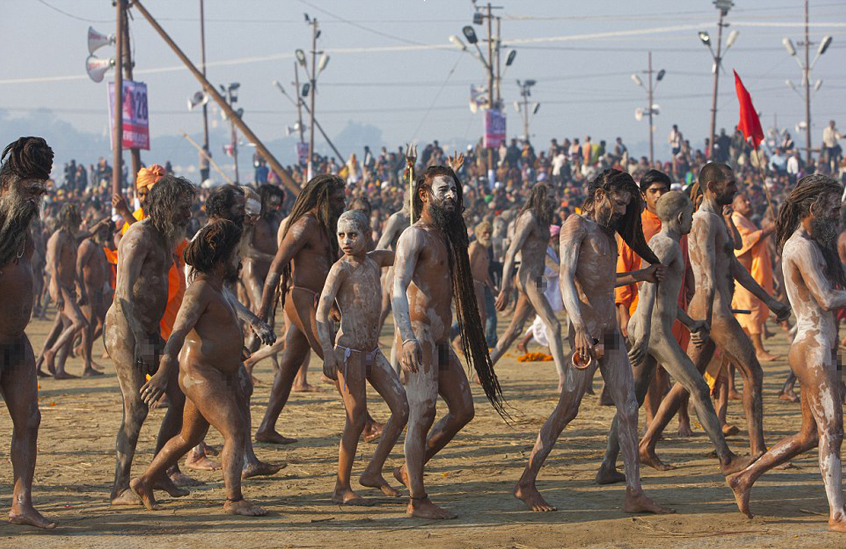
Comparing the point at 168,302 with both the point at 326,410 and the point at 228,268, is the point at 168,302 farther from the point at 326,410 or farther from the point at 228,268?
the point at 326,410

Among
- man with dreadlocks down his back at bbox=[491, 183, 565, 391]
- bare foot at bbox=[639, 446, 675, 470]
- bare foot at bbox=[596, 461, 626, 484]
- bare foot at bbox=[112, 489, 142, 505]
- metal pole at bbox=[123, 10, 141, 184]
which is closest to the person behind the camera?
bare foot at bbox=[112, 489, 142, 505]

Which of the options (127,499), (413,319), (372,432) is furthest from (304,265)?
(127,499)

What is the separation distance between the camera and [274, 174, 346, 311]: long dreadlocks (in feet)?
30.8

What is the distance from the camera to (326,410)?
1189 centimetres

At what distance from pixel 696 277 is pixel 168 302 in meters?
3.81

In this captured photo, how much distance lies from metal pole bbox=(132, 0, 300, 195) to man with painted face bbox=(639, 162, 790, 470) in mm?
7366

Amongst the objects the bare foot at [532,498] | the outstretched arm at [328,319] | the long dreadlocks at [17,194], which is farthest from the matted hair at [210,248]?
the bare foot at [532,498]

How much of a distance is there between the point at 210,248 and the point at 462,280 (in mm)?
1533

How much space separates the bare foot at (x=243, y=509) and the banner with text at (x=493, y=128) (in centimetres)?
3974

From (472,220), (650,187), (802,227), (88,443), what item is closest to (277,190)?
(88,443)

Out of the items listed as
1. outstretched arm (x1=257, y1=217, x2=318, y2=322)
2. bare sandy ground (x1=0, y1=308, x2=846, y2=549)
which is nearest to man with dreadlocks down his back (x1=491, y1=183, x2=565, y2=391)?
bare sandy ground (x1=0, y1=308, x2=846, y2=549)

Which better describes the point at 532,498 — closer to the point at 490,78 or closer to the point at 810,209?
Answer: the point at 810,209

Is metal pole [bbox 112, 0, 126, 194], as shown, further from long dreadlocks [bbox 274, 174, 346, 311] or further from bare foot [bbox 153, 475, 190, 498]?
bare foot [bbox 153, 475, 190, 498]

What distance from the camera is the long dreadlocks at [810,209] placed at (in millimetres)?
6883
